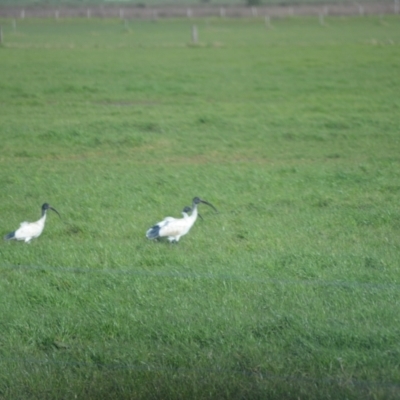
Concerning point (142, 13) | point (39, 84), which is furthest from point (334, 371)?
point (142, 13)

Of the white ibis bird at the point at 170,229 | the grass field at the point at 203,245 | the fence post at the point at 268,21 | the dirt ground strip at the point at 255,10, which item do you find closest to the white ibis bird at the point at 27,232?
the grass field at the point at 203,245

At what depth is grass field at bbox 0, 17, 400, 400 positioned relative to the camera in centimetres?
557

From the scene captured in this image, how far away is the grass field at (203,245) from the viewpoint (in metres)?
5.57

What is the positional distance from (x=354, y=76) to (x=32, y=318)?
60.8 feet

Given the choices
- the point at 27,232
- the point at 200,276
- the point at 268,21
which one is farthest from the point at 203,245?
the point at 268,21

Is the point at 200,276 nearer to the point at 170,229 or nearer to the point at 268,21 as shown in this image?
the point at 170,229

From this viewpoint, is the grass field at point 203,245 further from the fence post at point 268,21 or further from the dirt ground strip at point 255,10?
the dirt ground strip at point 255,10

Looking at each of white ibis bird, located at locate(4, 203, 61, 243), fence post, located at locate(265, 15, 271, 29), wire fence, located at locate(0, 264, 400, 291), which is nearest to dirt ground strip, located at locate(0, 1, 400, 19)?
fence post, located at locate(265, 15, 271, 29)

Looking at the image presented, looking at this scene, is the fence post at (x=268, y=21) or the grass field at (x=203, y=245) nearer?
the grass field at (x=203, y=245)

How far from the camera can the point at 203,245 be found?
27.4 ft

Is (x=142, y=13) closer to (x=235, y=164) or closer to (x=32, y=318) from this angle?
(x=235, y=164)

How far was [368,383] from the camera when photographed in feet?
17.3

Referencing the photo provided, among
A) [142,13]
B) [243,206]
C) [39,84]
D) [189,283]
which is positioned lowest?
[142,13]

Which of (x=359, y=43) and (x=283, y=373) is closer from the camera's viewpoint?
(x=283, y=373)
